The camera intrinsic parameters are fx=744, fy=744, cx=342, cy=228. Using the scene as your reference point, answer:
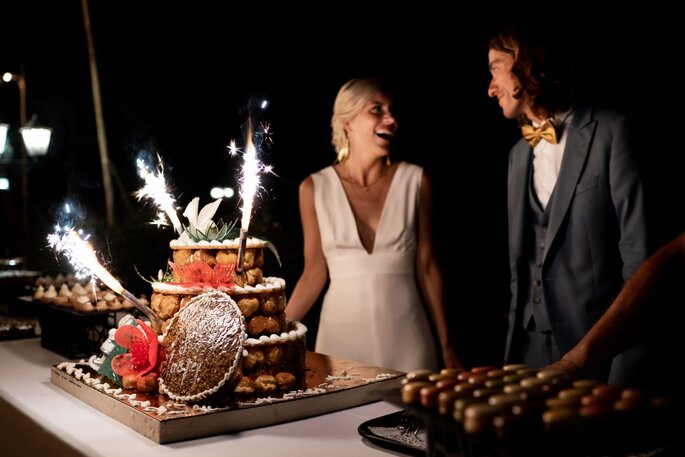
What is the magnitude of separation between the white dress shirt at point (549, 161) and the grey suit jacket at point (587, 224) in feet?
0.31

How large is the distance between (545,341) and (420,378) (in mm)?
2020

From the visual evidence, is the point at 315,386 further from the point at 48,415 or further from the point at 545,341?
the point at 545,341

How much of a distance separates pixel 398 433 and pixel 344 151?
284cm

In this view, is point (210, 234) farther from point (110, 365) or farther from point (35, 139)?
point (35, 139)

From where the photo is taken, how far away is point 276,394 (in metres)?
2.54

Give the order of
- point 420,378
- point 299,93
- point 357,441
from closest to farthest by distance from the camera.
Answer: point 420,378 < point 357,441 < point 299,93

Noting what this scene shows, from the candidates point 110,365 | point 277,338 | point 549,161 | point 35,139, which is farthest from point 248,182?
point 35,139

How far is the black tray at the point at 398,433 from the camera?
1987 mm

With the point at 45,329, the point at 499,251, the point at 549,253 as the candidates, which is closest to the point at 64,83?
the point at 499,251

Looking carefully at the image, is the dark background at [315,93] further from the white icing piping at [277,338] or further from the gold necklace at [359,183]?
the white icing piping at [277,338]

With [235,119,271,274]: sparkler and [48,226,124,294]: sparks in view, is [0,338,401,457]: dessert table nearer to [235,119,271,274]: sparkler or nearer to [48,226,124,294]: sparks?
[48,226,124,294]: sparks

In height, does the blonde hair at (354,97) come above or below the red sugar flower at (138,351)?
above

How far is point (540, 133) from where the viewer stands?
137 inches

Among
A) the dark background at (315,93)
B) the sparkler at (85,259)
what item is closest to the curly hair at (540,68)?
the dark background at (315,93)
